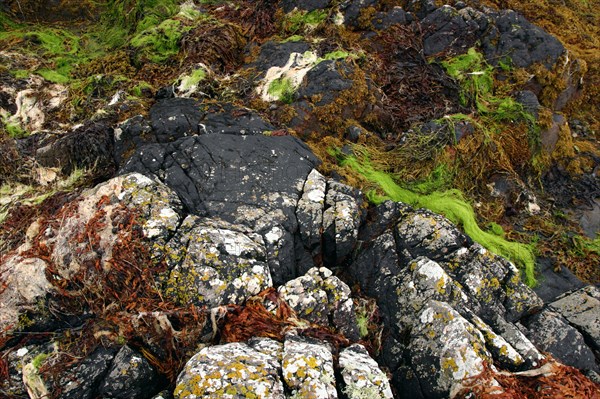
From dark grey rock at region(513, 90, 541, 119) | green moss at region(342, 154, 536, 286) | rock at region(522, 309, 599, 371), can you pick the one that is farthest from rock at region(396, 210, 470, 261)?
dark grey rock at region(513, 90, 541, 119)

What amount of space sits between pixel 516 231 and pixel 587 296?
179 centimetres

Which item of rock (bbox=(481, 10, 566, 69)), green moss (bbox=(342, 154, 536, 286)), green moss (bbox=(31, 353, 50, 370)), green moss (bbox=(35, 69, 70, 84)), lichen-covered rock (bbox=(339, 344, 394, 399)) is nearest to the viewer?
lichen-covered rock (bbox=(339, 344, 394, 399))

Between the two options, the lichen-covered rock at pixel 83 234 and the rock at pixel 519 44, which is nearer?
the lichen-covered rock at pixel 83 234

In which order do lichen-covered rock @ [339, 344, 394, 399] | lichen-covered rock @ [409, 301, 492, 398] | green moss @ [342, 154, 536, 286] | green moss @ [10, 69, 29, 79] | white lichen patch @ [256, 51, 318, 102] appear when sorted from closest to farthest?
lichen-covered rock @ [339, 344, 394, 399]
lichen-covered rock @ [409, 301, 492, 398]
green moss @ [342, 154, 536, 286]
white lichen patch @ [256, 51, 318, 102]
green moss @ [10, 69, 29, 79]

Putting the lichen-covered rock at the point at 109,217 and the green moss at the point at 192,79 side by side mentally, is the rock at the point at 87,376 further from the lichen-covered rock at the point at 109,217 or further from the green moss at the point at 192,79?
the green moss at the point at 192,79

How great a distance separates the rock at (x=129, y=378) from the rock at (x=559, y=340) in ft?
14.3

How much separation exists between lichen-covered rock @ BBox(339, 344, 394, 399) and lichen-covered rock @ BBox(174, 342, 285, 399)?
63 cm

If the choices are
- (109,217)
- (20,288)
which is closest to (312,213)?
(109,217)

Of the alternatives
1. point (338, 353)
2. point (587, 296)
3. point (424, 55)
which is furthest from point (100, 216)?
point (424, 55)

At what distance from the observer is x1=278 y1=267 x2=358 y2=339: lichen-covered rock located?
462 centimetres

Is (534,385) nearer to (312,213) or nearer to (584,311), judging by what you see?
(584,311)

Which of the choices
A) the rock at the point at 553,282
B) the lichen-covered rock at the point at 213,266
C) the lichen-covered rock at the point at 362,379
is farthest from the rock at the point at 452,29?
the lichen-covered rock at the point at 362,379

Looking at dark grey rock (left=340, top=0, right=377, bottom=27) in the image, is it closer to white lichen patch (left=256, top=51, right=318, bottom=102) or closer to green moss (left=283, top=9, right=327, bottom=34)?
green moss (left=283, top=9, right=327, bottom=34)

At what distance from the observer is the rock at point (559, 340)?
4941 millimetres
